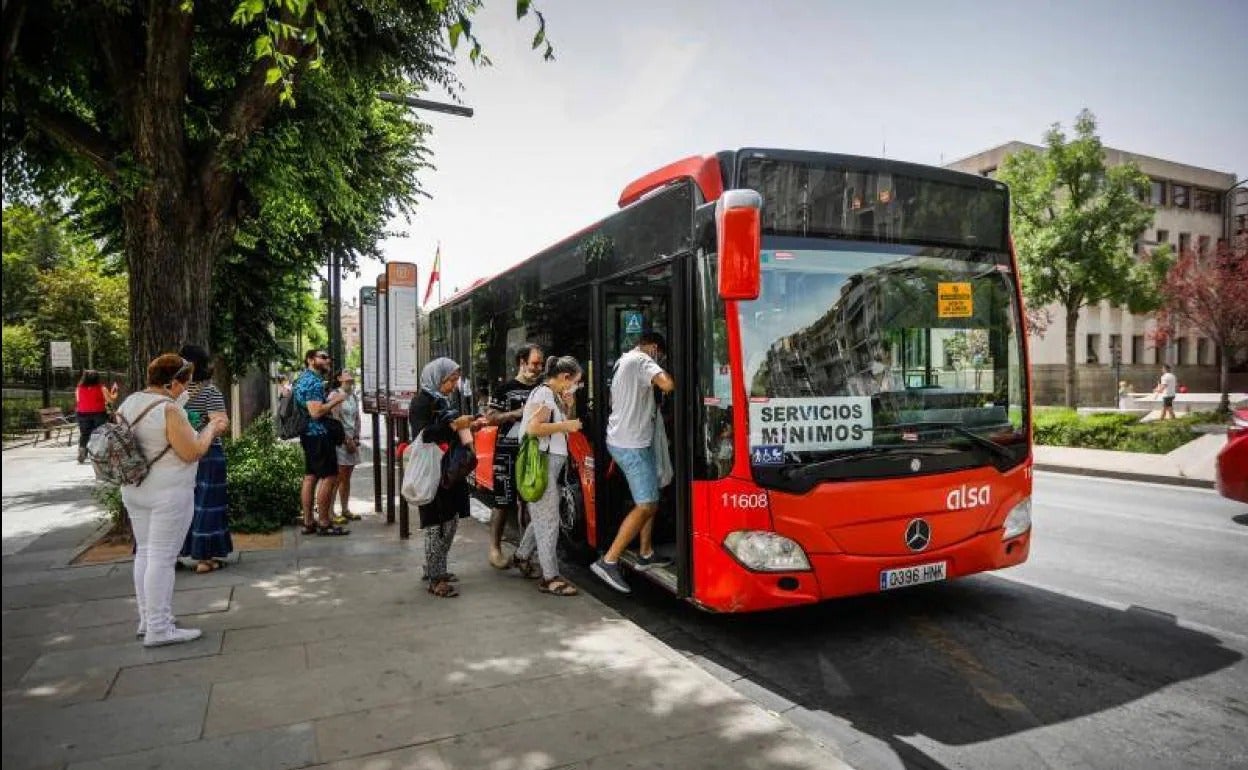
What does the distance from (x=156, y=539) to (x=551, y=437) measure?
8.92ft

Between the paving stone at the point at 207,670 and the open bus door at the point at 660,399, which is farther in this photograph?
the open bus door at the point at 660,399

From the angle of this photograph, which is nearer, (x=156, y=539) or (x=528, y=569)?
(x=156, y=539)

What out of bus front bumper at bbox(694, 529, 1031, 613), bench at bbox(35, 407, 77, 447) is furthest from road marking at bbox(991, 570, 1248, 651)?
bench at bbox(35, 407, 77, 447)

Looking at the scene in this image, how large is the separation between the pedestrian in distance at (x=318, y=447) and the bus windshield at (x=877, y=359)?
201 inches

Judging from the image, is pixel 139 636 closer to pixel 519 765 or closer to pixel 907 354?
pixel 519 765

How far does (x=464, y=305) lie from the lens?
11.1 m

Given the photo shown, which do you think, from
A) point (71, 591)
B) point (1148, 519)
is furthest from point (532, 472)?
point (1148, 519)

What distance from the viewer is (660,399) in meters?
5.95

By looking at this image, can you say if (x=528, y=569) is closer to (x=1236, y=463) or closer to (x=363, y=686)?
(x=363, y=686)

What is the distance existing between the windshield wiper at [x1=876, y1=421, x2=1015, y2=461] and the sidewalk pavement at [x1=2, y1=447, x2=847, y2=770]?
2.11m

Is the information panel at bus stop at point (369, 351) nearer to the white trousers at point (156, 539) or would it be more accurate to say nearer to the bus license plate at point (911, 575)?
the white trousers at point (156, 539)

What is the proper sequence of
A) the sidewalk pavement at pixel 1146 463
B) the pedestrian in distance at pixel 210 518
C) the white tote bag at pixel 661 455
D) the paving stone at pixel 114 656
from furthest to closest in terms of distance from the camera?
the sidewalk pavement at pixel 1146 463
the pedestrian in distance at pixel 210 518
the white tote bag at pixel 661 455
the paving stone at pixel 114 656

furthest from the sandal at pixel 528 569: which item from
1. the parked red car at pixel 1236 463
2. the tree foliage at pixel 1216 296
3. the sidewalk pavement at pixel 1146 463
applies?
the tree foliage at pixel 1216 296

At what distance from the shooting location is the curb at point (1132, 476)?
11.9 m
